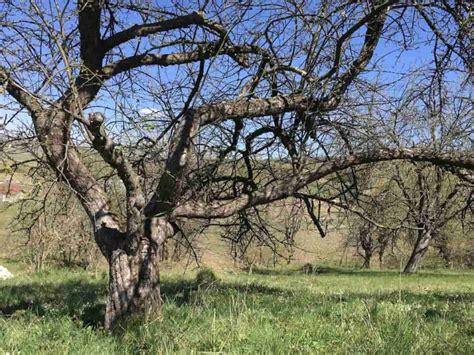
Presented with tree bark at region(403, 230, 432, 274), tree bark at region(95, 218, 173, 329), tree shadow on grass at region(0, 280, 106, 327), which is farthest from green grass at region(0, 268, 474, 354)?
tree bark at region(403, 230, 432, 274)

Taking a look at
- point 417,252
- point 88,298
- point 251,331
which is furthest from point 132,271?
point 417,252

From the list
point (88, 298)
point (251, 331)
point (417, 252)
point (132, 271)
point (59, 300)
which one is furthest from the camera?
point (417, 252)

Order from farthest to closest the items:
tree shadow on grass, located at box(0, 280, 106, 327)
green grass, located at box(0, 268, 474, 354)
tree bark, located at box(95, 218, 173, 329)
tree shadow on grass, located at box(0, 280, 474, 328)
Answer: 1. tree shadow on grass, located at box(0, 280, 474, 328)
2. tree shadow on grass, located at box(0, 280, 106, 327)
3. tree bark, located at box(95, 218, 173, 329)
4. green grass, located at box(0, 268, 474, 354)

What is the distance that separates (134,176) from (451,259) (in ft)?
97.6

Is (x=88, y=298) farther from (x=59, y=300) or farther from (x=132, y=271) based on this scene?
(x=132, y=271)

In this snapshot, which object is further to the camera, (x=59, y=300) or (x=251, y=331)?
(x=59, y=300)

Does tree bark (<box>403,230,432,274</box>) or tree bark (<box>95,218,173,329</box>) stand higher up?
tree bark (<box>95,218,173,329</box>)

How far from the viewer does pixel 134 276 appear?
19.3 ft

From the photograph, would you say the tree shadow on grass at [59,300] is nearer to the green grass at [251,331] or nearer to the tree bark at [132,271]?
the green grass at [251,331]

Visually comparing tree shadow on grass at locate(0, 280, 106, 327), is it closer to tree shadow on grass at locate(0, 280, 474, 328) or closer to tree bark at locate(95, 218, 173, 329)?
tree shadow on grass at locate(0, 280, 474, 328)

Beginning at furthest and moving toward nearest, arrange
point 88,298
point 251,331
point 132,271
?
point 88,298 → point 132,271 → point 251,331

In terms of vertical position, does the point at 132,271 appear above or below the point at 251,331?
above

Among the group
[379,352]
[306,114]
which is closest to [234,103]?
[306,114]

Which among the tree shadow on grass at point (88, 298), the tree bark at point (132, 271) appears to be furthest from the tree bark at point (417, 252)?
the tree bark at point (132, 271)
